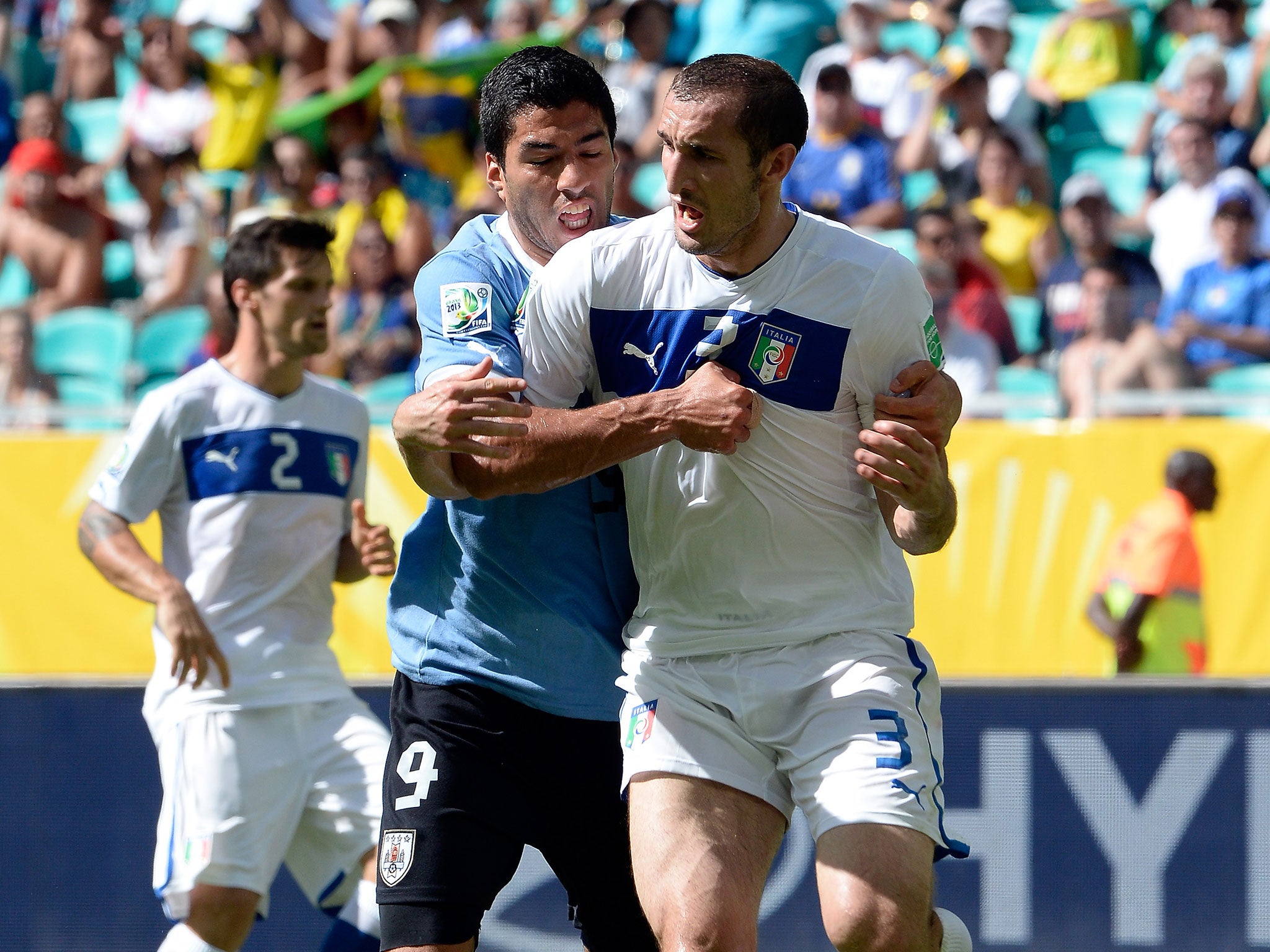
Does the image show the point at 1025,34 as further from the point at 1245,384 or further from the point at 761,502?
the point at 761,502

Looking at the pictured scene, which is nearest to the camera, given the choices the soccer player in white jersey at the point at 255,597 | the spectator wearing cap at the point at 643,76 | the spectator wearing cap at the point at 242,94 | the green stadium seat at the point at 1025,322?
the soccer player in white jersey at the point at 255,597

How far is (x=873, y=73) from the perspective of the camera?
11.1 m

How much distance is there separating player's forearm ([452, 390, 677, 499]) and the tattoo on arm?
85.7 inches

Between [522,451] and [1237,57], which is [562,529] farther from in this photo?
[1237,57]

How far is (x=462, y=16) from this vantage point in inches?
475

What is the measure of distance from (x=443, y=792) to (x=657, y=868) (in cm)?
68

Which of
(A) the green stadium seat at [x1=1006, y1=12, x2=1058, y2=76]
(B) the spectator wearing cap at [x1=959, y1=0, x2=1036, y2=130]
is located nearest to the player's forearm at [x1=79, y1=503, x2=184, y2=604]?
(B) the spectator wearing cap at [x1=959, y1=0, x2=1036, y2=130]

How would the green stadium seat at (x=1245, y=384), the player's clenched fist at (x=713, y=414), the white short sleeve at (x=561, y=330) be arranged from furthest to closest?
1. the green stadium seat at (x=1245, y=384)
2. the white short sleeve at (x=561, y=330)
3. the player's clenched fist at (x=713, y=414)

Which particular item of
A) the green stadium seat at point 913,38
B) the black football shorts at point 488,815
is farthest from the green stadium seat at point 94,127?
the black football shorts at point 488,815

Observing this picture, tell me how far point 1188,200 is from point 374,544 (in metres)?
6.53

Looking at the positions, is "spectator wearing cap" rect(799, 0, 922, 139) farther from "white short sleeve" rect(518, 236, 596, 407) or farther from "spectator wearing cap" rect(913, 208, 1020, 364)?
"white short sleeve" rect(518, 236, 596, 407)

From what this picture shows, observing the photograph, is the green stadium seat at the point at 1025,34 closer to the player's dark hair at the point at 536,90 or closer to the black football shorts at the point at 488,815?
the player's dark hair at the point at 536,90

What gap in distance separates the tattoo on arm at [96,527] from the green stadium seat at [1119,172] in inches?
295

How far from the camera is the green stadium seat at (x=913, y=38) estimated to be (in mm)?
11742
